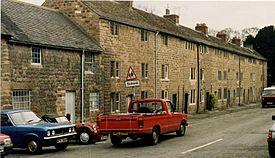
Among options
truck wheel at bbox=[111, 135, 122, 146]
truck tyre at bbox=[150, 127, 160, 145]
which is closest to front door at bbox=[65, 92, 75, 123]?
truck wheel at bbox=[111, 135, 122, 146]

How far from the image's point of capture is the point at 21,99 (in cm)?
2236

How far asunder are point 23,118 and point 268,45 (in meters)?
74.9

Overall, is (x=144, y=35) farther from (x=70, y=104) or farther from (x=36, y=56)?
(x=36, y=56)

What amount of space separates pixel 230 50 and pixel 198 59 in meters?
13.5

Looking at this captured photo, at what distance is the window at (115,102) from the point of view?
30.8 meters

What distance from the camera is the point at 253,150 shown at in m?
15.3

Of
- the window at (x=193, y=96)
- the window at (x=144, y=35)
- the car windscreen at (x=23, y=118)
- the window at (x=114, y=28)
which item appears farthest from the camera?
the window at (x=193, y=96)

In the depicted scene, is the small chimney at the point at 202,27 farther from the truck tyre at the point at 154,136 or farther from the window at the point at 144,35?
the truck tyre at the point at 154,136

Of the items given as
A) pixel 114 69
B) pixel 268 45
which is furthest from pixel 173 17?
pixel 268 45

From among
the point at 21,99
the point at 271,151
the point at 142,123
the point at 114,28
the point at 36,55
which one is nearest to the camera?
the point at 271,151

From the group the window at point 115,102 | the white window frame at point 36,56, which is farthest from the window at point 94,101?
the white window frame at point 36,56

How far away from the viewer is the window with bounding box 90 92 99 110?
2834 cm

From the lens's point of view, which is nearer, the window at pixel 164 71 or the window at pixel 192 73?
the window at pixel 164 71

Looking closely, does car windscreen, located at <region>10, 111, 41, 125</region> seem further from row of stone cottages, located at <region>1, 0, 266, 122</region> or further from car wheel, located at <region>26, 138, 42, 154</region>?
row of stone cottages, located at <region>1, 0, 266, 122</region>
